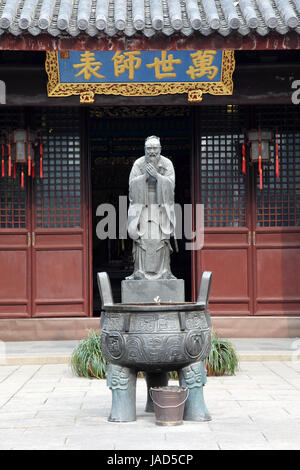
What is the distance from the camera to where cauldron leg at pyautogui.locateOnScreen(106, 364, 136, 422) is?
7.43 metres

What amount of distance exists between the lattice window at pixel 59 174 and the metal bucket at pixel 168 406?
6.68 m

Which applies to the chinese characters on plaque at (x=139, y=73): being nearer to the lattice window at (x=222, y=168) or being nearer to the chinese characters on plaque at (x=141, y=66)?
the chinese characters on plaque at (x=141, y=66)

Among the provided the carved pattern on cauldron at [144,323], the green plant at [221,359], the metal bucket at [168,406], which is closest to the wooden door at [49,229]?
the green plant at [221,359]

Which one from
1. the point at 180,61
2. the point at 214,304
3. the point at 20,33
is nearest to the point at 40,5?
the point at 20,33

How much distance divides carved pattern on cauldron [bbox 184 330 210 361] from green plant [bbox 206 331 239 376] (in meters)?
2.57

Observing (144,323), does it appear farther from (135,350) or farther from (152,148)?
(152,148)

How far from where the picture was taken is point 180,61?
12102 millimetres

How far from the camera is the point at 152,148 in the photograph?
1090 cm

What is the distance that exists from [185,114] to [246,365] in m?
5.99

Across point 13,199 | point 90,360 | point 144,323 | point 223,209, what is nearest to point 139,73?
point 223,209

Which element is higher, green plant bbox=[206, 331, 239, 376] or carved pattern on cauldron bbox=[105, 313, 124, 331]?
carved pattern on cauldron bbox=[105, 313, 124, 331]

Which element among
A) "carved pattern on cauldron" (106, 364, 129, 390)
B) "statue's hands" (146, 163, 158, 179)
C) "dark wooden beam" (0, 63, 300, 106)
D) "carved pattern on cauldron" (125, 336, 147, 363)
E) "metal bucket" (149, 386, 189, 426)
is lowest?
"metal bucket" (149, 386, 189, 426)

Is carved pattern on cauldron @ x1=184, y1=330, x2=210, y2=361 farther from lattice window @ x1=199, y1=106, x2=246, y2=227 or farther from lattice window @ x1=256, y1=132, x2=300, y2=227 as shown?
lattice window @ x1=256, y1=132, x2=300, y2=227

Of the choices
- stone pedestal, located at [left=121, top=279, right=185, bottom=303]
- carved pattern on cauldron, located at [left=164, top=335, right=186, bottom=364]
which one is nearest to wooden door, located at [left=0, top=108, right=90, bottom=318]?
stone pedestal, located at [left=121, top=279, right=185, bottom=303]
